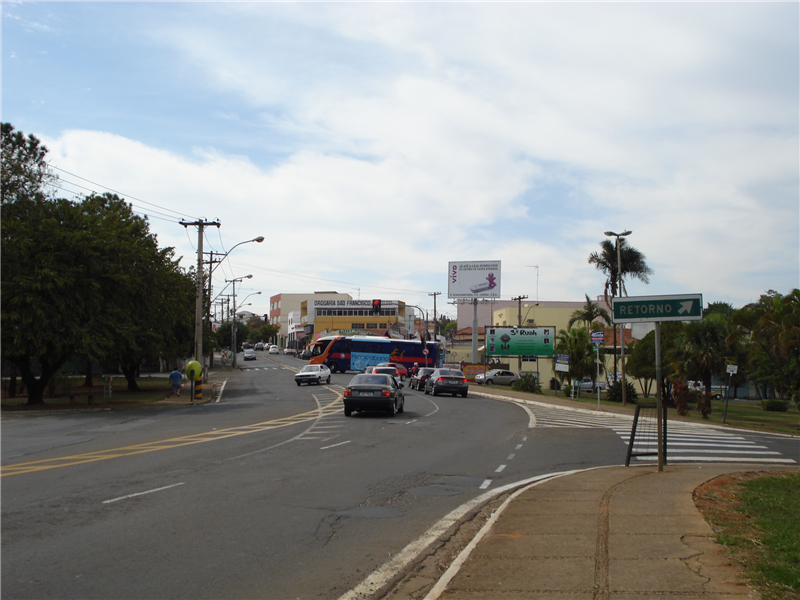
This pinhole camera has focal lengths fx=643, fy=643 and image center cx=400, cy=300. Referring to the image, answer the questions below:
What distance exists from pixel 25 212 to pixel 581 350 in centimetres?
3470

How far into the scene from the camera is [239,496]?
31.8 ft

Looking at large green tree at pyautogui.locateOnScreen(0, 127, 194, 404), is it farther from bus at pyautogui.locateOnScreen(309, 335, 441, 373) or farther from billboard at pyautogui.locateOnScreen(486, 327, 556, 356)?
billboard at pyautogui.locateOnScreen(486, 327, 556, 356)

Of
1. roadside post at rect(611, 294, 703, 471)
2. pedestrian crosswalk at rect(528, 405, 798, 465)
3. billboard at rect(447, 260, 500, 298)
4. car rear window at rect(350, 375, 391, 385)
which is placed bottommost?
pedestrian crosswalk at rect(528, 405, 798, 465)

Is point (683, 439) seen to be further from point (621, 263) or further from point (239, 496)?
point (621, 263)

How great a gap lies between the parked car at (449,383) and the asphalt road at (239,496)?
15.5m

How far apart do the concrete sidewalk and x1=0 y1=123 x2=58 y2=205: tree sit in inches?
1478

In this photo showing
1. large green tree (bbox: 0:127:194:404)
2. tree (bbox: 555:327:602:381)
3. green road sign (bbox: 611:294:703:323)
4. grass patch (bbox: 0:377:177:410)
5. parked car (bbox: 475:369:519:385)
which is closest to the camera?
green road sign (bbox: 611:294:703:323)

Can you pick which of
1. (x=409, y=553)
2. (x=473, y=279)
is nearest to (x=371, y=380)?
(x=409, y=553)

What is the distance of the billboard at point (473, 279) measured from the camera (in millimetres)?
68000

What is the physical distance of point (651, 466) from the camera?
40.5 feet

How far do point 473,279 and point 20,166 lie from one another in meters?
43.0

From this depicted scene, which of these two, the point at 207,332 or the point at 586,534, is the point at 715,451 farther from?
the point at 207,332

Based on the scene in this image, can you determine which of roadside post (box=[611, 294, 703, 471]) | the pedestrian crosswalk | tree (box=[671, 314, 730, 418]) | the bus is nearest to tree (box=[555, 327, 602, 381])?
tree (box=[671, 314, 730, 418])

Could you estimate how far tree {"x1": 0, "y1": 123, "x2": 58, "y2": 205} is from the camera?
37.1 meters
